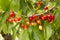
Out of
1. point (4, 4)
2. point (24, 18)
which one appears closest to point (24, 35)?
point (24, 18)

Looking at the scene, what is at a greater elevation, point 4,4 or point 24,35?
point 4,4

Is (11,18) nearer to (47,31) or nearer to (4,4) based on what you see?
(4,4)

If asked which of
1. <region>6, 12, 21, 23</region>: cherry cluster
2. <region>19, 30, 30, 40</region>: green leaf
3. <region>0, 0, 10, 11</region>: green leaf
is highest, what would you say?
<region>0, 0, 10, 11</region>: green leaf

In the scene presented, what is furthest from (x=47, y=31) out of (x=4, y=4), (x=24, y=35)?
(x=4, y=4)

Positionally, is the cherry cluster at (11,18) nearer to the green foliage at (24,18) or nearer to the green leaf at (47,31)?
the green foliage at (24,18)

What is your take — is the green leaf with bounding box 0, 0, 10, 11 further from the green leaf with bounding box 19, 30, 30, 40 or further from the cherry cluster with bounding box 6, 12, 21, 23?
the green leaf with bounding box 19, 30, 30, 40

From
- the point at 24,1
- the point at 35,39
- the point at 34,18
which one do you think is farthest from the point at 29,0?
the point at 35,39

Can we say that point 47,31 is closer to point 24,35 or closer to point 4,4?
point 24,35

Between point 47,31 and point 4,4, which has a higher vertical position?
point 4,4

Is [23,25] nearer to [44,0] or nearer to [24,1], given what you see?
[24,1]

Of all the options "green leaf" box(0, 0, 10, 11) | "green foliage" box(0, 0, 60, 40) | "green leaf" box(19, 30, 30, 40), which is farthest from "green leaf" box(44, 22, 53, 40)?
"green leaf" box(0, 0, 10, 11)

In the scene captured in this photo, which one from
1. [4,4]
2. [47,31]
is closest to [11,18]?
[4,4]

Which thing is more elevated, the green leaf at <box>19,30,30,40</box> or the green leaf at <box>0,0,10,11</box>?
the green leaf at <box>0,0,10,11</box>

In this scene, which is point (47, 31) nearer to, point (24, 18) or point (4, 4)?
point (24, 18)
